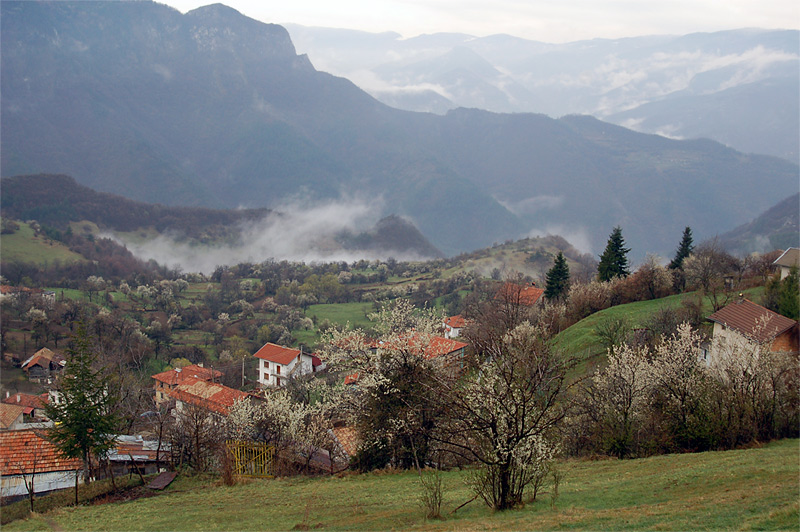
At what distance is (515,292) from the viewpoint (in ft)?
203

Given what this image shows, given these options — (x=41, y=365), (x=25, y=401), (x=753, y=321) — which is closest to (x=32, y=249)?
(x=41, y=365)

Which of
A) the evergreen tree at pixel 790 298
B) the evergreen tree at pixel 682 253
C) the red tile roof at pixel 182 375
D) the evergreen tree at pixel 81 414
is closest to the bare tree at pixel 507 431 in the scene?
the evergreen tree at pixel 81 414

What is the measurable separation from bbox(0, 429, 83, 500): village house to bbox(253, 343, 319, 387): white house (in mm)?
35480


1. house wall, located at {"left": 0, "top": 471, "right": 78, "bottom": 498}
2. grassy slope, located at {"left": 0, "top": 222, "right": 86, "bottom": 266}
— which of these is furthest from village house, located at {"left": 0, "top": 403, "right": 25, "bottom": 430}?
grassy slope, located at {"left": 0, "top": 222, "right": 86, "bottom": 266}

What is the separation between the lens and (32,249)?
124m

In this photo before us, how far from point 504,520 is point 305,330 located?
262ft

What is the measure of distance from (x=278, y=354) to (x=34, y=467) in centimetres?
4084

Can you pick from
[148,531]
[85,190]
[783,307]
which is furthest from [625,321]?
[85,190]

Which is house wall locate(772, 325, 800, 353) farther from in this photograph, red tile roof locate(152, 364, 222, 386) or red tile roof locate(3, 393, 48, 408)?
red tile roof locate(3, 393, 48, 408)

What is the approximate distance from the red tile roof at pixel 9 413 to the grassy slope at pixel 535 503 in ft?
70.5

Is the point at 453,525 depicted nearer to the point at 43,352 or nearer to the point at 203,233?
the point at 43,352

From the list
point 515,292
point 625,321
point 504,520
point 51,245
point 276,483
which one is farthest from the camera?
point 51,245

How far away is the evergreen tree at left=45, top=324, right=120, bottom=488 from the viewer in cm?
2222

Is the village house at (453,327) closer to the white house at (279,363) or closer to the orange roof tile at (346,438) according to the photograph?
the white house at (279,363)
